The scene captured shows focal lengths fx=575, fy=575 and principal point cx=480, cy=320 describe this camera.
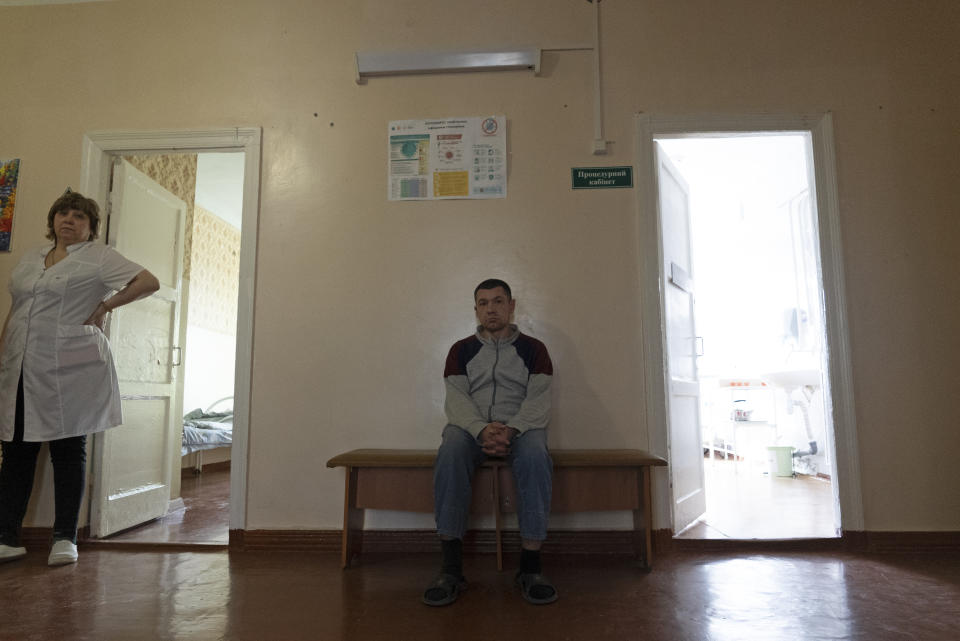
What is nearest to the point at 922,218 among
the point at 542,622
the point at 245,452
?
the point at 542,622

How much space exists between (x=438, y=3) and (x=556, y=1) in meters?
0.59

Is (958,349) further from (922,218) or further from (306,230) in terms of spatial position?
(306,230)

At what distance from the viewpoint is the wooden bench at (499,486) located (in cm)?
229

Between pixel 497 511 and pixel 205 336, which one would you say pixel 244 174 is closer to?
pixel 497 511

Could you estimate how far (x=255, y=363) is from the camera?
8.95 ft

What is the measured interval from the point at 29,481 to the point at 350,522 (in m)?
1.41

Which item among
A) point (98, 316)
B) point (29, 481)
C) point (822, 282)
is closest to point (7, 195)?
point (98, 316)

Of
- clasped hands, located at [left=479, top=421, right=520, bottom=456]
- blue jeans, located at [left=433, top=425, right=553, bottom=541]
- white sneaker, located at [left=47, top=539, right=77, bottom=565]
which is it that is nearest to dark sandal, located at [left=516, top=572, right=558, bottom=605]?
blue jeans, located at [left=433, top=425, right=553, bottom=541]

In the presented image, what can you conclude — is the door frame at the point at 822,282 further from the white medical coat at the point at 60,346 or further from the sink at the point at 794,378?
the white medical coat at the point at 60,346

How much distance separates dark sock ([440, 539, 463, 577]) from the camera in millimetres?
1970

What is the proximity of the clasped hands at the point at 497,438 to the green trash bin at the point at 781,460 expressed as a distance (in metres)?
3.68

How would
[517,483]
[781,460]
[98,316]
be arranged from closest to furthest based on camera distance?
1. [517,483]
2. [98,316]
3. [781,460]

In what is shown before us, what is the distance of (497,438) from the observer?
83.8 inches

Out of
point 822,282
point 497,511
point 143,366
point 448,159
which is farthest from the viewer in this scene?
point 143,366
